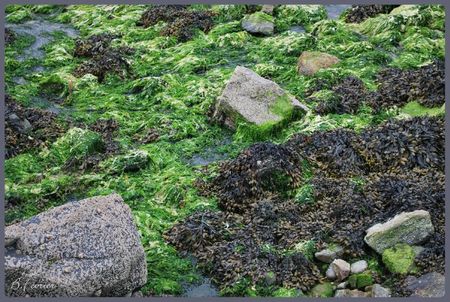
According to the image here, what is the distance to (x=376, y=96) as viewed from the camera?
1071cm

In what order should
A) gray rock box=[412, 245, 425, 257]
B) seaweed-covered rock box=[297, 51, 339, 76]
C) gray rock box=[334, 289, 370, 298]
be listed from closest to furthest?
gray rock box=[334, 289, 370, 298] → gray rock box=[412, 245, 425, 257] → seaweed-covered rock box=[297, 51, 339, 76]

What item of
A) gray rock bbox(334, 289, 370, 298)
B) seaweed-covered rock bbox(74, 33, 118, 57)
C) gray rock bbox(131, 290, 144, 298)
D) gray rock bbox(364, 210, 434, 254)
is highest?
gray rock bbox(364, 210, 434, 254)

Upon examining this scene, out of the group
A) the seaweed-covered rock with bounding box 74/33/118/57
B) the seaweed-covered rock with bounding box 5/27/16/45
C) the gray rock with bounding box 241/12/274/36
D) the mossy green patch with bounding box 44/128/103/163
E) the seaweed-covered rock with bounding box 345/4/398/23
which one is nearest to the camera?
the mossy green patch with bounding box 44/128/103/163

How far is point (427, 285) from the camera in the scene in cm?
675

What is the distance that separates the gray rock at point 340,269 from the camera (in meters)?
7.07

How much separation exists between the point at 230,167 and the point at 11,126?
10.4 ft

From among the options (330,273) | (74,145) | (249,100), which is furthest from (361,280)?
(74,145)

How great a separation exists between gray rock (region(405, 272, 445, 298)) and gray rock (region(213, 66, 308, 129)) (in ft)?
11.9

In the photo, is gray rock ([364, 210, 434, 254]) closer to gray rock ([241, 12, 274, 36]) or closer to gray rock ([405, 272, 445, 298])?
gray rock ([405, 272, 445, 298])

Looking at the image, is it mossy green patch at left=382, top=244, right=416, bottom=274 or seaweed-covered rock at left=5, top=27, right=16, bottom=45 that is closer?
mossy green patch at left=382, top=244, right=416, bottom=274

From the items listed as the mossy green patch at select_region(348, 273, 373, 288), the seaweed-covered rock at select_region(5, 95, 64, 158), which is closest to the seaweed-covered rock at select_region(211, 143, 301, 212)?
the mossy green patch at select_region(348, 273, 373, 288)

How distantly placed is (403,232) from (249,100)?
343 centimetres

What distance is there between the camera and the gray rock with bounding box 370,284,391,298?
6730 mm

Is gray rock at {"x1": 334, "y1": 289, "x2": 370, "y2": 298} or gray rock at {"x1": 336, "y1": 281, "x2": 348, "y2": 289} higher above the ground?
gray rock at {"x1": 334, "y1": 289, "x2": 370, "y2": 298}
